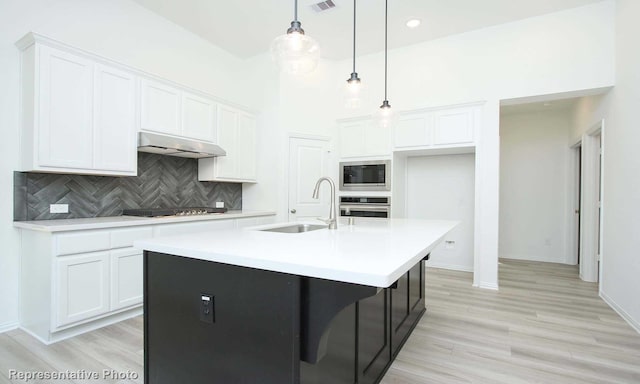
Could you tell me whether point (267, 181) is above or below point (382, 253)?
above

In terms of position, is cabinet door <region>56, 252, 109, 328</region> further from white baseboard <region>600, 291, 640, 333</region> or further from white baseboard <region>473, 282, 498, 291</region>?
white baseboard <region>600, 291, 640, 333</region>

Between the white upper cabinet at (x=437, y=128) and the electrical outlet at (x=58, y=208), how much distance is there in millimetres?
3862

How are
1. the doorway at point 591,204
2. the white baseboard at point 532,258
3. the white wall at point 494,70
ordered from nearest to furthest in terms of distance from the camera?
1. the white wall at point 494,70
2. the doorway at point 591,204
3. the white baseboard at point 532,258

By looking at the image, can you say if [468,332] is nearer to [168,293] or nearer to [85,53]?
[168,293]

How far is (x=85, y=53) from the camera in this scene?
270 cm

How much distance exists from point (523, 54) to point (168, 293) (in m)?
4.39

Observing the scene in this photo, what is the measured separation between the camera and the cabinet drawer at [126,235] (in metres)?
2.70

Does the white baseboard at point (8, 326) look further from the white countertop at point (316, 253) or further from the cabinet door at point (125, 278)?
the white countertop at point (316, 253)

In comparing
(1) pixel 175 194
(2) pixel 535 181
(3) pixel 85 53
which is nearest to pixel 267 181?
(1) pixel 175 194

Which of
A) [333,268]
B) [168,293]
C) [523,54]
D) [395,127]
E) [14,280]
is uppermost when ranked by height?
[523,54]

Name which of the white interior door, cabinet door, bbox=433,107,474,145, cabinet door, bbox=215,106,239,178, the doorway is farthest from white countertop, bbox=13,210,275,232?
the doorway

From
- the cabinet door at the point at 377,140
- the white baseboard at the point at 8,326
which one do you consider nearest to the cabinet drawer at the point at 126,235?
the white baseboard at the point at 8,326

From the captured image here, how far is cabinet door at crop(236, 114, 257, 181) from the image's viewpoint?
14.6 ft

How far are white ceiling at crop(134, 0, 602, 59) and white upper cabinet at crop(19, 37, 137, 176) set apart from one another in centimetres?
128
